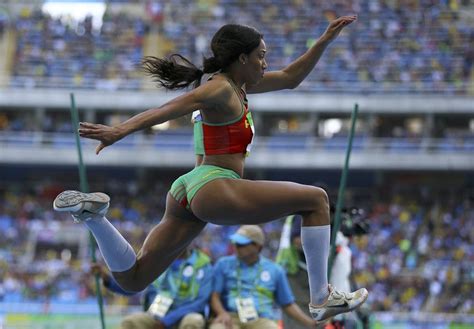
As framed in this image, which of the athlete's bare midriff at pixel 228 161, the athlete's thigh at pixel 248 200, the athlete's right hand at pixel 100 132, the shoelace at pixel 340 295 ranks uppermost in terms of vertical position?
the athlete's right hand at pixel 100 132

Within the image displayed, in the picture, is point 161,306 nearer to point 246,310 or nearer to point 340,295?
point 246,310

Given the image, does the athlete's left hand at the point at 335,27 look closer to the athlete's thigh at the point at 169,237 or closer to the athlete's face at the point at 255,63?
the athlete's face at the point at 255,63

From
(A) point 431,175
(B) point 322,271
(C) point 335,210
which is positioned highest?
(B) point 322,271

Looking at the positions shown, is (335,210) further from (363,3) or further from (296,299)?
(363,3)

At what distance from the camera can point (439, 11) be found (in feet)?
113

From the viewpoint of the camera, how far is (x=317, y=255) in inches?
214

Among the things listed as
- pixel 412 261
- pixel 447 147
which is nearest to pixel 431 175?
pixel 447 147

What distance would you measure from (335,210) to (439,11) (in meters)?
27.6

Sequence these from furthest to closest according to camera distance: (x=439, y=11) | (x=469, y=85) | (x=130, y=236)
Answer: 1. (x=439, y=11)
2. (x=469, y=85)
3. (x=130, y=236)

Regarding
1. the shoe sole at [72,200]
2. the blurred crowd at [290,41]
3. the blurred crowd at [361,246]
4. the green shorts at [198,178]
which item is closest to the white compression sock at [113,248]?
the shoe sole at [72,200]

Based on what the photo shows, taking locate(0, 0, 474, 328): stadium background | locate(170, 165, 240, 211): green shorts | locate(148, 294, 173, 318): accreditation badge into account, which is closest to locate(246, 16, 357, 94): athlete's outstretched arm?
locate(170, 165, 240, 211): green shorts

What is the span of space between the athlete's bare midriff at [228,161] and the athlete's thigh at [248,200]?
15cm

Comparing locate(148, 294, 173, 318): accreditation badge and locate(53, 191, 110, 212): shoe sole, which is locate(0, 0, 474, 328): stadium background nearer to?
locate(148, 294, 173, 318): accreditation badge

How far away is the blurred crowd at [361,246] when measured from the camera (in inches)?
906
